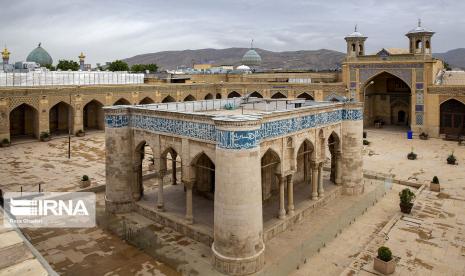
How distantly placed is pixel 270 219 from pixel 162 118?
500cm

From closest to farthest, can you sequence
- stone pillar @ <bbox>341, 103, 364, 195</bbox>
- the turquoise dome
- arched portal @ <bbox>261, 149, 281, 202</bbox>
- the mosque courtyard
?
the mosque courtyard → arched portal @ <bbox>261, 149, 281, 202</bbox> → stone pillar @ <bbox>341, 103, 364, 195</bbox> → the turquoise dome

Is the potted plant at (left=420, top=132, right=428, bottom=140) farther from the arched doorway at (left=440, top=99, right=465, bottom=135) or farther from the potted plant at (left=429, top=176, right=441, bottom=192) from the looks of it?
the potted plant at (left=429, top=176, right=441, bottom=192)

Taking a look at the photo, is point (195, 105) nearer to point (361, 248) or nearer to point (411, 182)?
point (361, 248)

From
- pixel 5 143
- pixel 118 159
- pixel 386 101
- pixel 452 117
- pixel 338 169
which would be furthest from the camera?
pixel 386 101

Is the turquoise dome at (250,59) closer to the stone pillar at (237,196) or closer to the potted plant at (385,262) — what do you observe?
the stone pillar at (237,196)

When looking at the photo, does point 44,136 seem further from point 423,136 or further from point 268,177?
point 423,136

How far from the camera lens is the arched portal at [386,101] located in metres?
35.2

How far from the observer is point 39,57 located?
51.8 m

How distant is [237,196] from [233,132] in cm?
169

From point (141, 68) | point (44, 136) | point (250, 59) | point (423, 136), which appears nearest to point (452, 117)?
point (423, 136)

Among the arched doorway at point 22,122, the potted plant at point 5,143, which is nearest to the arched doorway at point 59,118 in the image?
the arched doorway at point 22,122

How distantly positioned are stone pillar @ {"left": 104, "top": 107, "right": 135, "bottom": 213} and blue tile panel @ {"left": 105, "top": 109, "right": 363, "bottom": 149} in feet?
0.17

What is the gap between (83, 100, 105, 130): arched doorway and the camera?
113 ft

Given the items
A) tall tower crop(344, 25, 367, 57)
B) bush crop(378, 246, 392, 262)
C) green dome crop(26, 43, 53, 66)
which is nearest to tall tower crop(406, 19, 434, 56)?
tall tower crop(344, 25, 367, 57)
